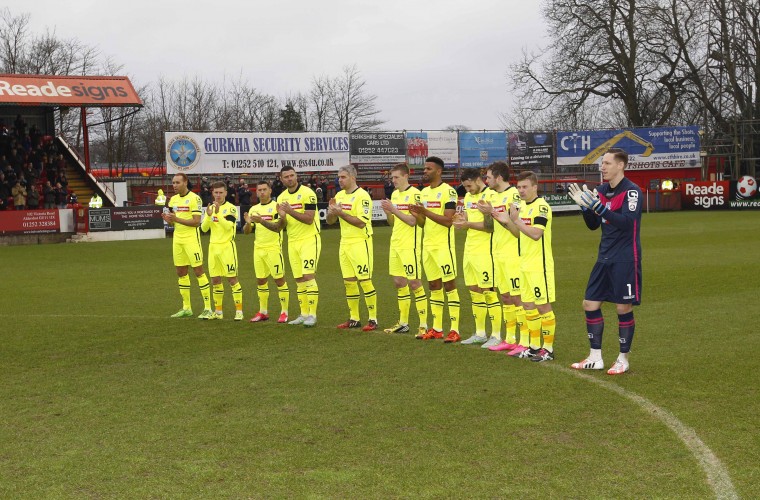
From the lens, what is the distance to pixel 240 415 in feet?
23.9

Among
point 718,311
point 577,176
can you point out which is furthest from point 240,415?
point 577,176

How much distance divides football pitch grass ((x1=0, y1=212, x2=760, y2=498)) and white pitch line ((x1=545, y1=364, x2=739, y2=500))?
0.07 feet

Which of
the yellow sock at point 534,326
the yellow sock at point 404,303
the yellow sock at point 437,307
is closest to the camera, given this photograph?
the yellow sock at point 534,326

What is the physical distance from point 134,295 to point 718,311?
11.2 metres

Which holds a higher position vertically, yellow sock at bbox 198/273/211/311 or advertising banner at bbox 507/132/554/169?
Result: advertising banner at bbox 507/132/554/169

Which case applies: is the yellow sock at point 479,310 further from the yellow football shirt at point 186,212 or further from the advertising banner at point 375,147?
the advertising banner at point 375,147

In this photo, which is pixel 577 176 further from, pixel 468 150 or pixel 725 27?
pixel 725 27

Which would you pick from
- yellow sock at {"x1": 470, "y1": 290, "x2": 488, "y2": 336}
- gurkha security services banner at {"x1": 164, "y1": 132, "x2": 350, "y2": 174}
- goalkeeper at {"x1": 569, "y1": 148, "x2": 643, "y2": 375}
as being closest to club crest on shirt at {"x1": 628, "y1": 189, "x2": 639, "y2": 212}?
goalkeeper at {"x1": 569, "y1": 148, "x2": 643, "y2": 375}

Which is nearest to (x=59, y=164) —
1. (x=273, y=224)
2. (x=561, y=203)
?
(x=561, y=203)

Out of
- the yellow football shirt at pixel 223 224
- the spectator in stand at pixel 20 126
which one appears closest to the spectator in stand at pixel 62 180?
the spectator in stand at pixel 20 126

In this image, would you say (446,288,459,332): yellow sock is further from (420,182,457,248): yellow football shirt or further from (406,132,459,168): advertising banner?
(406,132,459,168): advertising banner

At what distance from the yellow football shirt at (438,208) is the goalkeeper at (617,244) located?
8.78 ft

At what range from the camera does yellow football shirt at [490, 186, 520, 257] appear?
10.0 m

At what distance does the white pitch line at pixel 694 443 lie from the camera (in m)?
5.27
